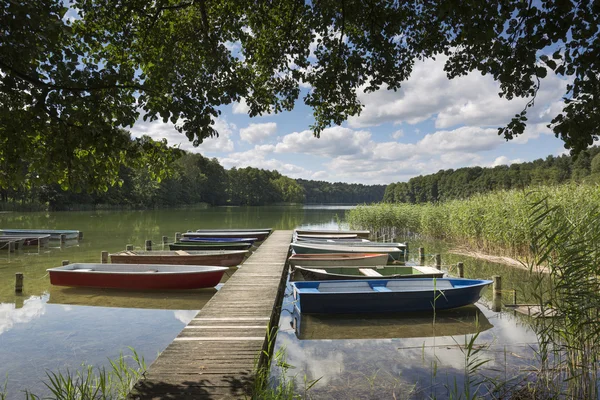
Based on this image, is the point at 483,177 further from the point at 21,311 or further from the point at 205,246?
the point at 21,311

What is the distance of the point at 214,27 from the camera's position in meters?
7.38

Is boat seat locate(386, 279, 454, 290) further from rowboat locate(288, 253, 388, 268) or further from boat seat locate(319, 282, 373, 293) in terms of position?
rowboat locate(288, 253, 388, 268)

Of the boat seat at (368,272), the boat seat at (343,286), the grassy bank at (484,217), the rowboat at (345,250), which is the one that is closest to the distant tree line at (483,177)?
the grassy bank at (484,217)

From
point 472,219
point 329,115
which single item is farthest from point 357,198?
point 329,115

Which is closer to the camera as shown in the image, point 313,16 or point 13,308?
point 313,16

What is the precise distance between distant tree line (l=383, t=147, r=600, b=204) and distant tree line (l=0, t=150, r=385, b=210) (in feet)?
105

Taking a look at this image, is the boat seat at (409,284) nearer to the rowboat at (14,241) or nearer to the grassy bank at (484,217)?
the grassy bank at (484,217)

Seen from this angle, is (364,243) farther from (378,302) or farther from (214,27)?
(214,27)

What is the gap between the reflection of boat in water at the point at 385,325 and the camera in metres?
7.89

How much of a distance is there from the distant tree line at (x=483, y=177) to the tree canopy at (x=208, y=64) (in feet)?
182

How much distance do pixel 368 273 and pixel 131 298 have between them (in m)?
6.32

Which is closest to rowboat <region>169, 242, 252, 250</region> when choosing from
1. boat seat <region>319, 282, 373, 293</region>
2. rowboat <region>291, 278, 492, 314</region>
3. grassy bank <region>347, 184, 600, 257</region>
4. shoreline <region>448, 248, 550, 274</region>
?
boat seat <region>319, 282, 373, 293</region>

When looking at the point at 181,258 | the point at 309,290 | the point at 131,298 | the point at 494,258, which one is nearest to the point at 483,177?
the point at 494,258

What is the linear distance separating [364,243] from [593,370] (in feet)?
42.4
